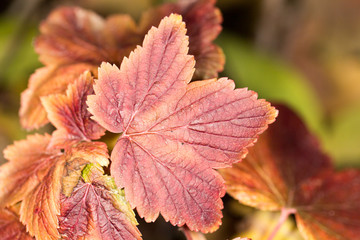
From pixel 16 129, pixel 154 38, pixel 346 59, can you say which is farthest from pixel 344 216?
pixel 346 59

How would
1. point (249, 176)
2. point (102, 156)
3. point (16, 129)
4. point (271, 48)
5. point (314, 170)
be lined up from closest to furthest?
point (102, 156) → point (249, 176) → point (314, 170) → point (16, 129) → point (271, 48)

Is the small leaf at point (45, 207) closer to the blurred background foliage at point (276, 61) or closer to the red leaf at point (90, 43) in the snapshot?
the red leaf at point (90, 43)

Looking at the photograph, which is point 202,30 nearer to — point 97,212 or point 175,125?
point 175,125

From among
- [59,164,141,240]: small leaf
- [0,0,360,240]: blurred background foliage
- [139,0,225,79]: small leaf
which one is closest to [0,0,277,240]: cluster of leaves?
[59,164,141,240]: small leaf

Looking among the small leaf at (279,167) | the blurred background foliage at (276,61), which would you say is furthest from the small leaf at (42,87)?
the blurred background foliage at (276,61)

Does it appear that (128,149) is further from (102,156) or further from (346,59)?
(346,59)

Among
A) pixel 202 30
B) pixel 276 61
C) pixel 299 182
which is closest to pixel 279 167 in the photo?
A: pixel 299 182
